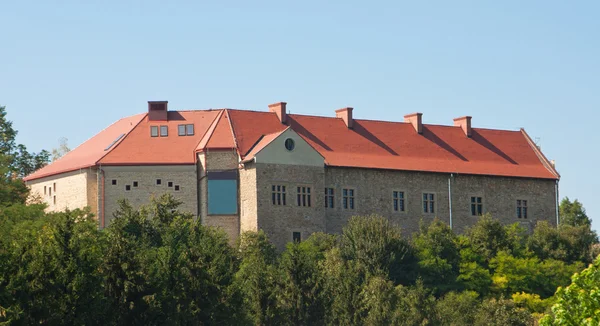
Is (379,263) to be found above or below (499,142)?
below

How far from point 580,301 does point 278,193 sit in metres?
47.4

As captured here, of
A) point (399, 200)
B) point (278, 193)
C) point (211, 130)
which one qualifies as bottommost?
point (399, 200)

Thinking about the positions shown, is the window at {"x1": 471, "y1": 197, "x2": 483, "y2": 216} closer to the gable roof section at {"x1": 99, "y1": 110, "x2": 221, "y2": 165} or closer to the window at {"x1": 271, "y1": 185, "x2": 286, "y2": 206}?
the window at {"x1": 271, "y1": 185, "x2": 286, "y2": 206}

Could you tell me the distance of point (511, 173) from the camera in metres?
95.4

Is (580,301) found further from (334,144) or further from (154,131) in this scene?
(334,144)

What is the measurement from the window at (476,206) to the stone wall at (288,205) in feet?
36.6

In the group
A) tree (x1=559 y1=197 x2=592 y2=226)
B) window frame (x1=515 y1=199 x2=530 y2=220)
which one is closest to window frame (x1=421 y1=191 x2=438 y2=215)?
window frame (x1=515 y1=199 x2=530 y2=220)

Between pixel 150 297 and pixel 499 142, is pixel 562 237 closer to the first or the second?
pixel 499 142

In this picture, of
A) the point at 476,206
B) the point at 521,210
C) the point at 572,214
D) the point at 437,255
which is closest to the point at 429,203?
the point at 476,206

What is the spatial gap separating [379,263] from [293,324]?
14590 mm

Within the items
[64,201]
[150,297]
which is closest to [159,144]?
[64,201]

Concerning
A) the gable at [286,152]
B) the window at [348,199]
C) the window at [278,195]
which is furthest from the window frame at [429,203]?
the window at [278,195]

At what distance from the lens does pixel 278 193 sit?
85250 mm

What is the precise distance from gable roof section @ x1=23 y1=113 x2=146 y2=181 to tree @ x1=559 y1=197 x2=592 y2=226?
46.3 m
